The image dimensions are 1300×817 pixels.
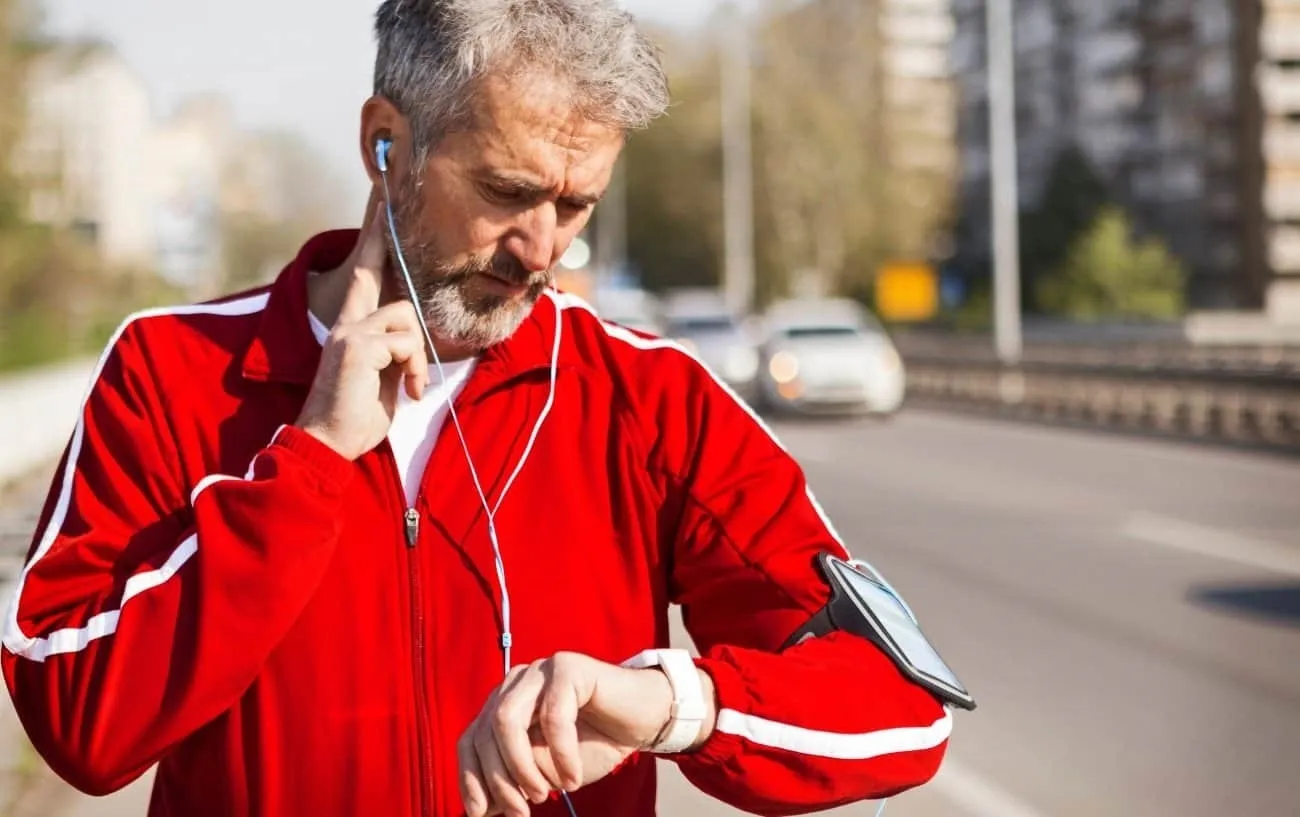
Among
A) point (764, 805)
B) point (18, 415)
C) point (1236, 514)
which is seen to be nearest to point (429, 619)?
point (764, 805)

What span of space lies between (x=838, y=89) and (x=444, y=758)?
103 meters

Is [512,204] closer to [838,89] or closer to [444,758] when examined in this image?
[444,758]

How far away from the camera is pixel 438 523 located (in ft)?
7.12

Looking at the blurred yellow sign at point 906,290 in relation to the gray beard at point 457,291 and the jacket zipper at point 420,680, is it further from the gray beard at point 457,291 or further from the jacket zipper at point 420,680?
the jacket zipper at point 420,680

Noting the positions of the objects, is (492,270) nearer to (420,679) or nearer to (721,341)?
(420,679)

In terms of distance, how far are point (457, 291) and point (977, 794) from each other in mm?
5682

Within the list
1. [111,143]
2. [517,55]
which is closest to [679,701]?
[517,55]

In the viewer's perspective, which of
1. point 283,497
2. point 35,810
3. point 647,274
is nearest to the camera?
point 283,497

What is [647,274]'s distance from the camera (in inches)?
4508

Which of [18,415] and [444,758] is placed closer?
[444,758]

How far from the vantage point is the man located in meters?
2.00

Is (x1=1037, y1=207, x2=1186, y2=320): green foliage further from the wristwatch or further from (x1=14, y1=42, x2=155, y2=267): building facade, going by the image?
the wristwatch

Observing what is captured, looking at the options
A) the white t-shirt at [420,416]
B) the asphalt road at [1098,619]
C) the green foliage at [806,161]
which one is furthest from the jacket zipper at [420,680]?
the green foliage at [806,161]

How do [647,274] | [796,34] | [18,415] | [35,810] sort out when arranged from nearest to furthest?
[35,810] → [18,415] → [796,34] → [647,274]
